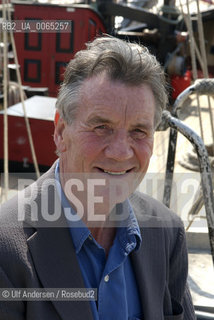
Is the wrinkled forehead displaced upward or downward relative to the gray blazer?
upward

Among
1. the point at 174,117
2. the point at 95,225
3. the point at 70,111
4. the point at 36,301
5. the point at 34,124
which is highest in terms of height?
the point at 70,111

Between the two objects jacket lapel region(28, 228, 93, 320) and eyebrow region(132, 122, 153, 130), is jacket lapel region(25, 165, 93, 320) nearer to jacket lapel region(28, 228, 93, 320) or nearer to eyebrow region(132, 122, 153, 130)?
jacket lapel region(28, 228, 93, 320)

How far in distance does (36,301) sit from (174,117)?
105 cm

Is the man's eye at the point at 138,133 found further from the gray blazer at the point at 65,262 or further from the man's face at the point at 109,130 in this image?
the gray blazer at the point at 65,262

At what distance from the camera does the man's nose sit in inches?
51.4

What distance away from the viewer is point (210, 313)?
183 centimetres

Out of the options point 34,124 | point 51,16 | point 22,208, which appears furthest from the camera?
point 51,16

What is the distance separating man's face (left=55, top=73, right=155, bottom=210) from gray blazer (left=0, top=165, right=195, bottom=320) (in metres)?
0.14

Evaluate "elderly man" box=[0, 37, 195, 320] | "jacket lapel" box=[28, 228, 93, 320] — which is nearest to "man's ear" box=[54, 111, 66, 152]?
"elderly man" box=[0, 37, 195, 320]

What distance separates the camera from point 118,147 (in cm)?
131

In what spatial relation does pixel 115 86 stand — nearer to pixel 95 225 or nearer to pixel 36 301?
pixel 95 225

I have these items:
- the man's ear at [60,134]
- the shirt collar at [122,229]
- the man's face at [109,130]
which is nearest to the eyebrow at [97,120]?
the man's face at [109,130]

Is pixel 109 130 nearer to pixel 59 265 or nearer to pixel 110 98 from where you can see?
pixel 110 98

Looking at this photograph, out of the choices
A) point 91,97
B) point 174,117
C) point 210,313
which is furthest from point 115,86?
point 210,313
